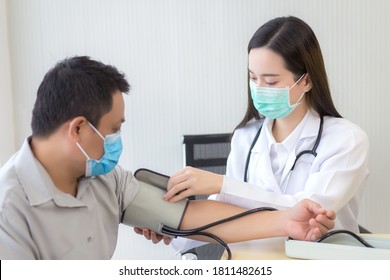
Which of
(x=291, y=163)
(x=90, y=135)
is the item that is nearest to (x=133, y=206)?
(x=90, y=135)

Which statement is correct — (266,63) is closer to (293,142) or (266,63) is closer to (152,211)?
(293,142)

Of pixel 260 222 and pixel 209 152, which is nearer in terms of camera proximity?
pixel 260 222

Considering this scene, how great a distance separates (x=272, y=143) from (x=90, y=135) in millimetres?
657

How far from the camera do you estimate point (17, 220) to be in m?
0.93

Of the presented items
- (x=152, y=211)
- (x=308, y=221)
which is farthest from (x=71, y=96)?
(x=308, y=221)

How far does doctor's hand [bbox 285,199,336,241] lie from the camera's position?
106 centimetres

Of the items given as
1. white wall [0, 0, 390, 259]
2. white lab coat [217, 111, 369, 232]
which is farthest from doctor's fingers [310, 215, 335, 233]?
white wall [0, 0, 390, 259]

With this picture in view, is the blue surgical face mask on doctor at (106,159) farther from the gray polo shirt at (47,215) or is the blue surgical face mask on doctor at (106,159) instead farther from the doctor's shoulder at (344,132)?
the doctor's shoulder at (344,132)

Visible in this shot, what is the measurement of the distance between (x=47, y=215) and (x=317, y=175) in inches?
29.1

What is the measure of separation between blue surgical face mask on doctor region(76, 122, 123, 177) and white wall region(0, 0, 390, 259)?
47.9 inches

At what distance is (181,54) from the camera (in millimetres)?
2256

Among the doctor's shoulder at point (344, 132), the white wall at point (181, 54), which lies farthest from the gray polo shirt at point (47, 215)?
the white wall at point (181, 54)

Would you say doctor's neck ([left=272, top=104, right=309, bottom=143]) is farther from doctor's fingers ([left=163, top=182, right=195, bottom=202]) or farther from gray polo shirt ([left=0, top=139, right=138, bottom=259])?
gray polo shirt ([left=0, top=139, right=138, bottom=259])

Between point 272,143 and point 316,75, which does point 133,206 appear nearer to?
point 272,143
